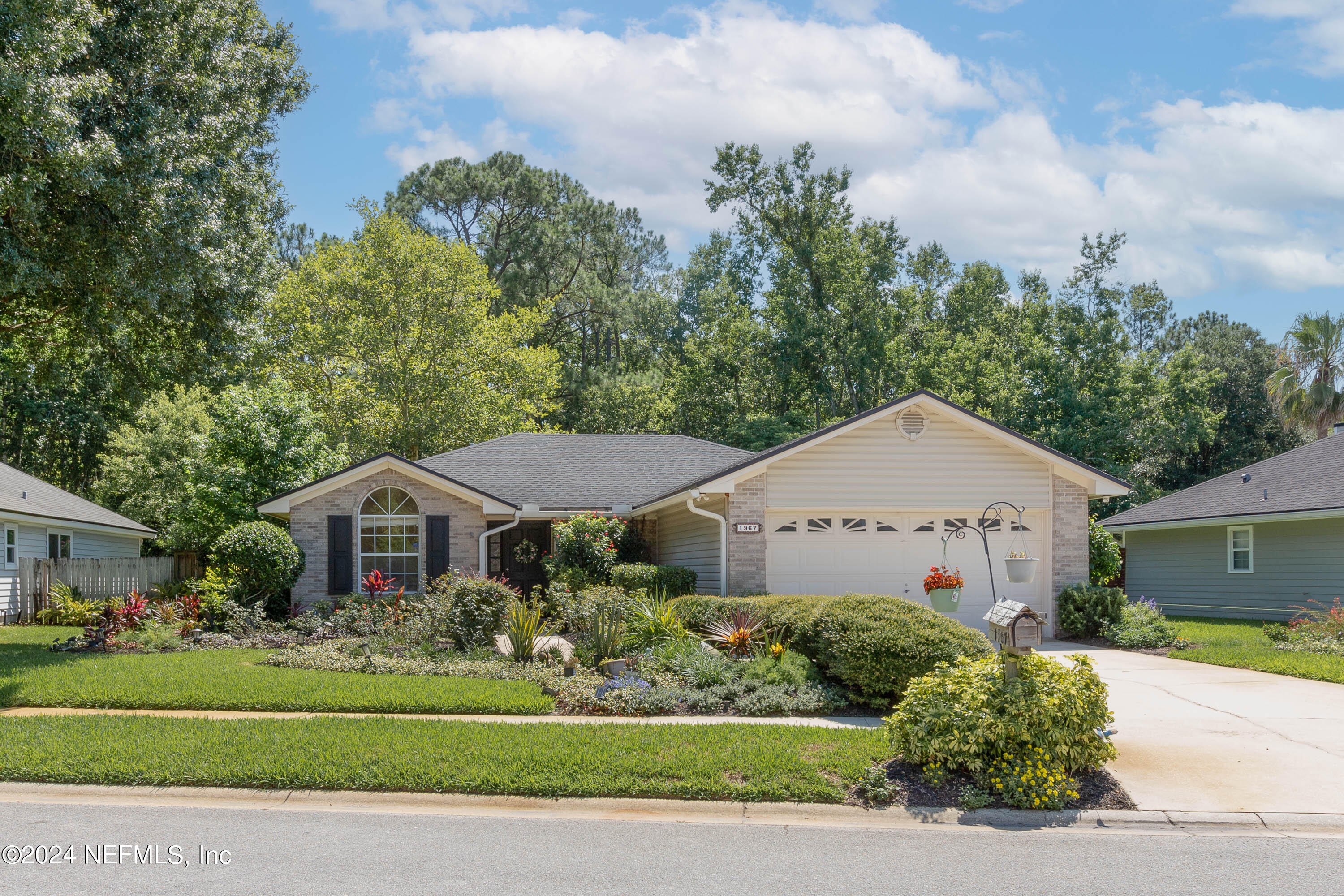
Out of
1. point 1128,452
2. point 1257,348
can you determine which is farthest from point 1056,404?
point 1257,348

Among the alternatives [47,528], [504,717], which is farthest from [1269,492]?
[47,528]

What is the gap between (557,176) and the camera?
45031 millimetres

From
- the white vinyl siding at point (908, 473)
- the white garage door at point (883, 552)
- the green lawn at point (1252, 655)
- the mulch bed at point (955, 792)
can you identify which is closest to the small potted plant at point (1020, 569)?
the mulch bed at point (955, 792)

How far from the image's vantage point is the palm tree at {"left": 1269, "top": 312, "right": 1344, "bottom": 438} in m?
33.0

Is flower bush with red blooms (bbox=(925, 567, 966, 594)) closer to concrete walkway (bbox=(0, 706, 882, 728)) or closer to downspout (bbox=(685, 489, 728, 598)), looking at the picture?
concrete walkway (bbox=(0, 706, 882, 728))

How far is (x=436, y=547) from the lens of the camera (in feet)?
63.7

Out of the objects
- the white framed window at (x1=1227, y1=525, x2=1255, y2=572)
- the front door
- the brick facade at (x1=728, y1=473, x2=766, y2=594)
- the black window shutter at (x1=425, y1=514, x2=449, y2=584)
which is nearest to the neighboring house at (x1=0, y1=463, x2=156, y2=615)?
the black window shutter at (x1=425, y1=514, x2=449, y2=584)

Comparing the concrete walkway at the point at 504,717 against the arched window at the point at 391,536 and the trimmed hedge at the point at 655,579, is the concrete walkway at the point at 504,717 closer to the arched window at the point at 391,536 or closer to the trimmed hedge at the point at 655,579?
the trimmed hedge at the point at 655,579

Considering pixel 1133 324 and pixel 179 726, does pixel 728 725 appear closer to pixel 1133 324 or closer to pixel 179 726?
pixel 179 726

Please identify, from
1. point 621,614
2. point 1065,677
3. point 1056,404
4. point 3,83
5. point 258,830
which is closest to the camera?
point 258,830

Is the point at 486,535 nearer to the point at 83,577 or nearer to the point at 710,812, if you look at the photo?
the point at 83,577

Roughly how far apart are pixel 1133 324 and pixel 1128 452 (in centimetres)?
2767

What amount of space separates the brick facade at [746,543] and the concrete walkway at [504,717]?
6.51 m

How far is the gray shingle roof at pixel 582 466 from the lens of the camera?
21.7 metres
